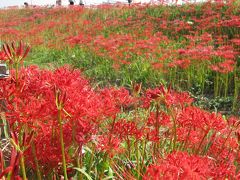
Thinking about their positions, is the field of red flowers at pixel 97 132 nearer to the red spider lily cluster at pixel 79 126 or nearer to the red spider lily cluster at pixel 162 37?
the red spider lily cluster at pixel 79 126

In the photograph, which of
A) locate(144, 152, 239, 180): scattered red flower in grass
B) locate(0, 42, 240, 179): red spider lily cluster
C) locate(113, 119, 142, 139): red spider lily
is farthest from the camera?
locate(113, 119, 142, 139): red spider lily

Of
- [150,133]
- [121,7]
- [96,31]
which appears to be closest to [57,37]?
[96,31]

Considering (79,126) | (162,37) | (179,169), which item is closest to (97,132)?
(79,126)

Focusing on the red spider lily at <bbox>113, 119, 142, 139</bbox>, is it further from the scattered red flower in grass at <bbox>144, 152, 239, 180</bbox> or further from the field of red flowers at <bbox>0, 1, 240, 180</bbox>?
the scattered red flower in grass at <bbox>144, 152, 239, 180</bbox>

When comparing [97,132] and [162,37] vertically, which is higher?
[97,132]

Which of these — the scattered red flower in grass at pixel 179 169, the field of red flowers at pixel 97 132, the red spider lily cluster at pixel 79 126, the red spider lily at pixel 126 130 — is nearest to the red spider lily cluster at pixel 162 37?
the field of red flowers at pixel 97 132

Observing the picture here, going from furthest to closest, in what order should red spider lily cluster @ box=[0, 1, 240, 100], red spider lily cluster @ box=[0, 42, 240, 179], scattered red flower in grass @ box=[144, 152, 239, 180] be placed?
red spider lily cluster @ box=[0, 1, 240, 100]
red spider lily cluster @ box=[0, 42, 240, 179]
scattered red flower in grass @ box=[144, 152, 239, 180]

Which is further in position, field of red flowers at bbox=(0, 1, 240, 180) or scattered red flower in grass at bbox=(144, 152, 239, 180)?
field of red flowers at bbox=(0, 1, 240, 180)

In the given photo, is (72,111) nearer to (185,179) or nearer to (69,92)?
(69,92)

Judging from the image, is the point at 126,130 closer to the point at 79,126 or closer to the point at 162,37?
the point at 79,126

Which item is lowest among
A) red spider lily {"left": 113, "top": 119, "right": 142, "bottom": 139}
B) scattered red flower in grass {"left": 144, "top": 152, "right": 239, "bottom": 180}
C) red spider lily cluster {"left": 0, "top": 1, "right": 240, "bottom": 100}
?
red spider lily cluster {"left": 0, "top": 1, "right": 240, "bottom": 100}

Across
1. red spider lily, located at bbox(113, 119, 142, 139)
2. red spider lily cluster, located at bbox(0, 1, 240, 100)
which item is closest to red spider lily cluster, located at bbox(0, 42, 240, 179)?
red spider lily, located at bbox(113, 119, 142, 139)

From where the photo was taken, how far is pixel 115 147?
198cm

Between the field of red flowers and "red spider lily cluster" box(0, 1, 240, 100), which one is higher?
the field of red flowers
